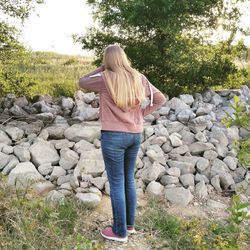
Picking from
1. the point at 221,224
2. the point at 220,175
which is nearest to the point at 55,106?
the point at 220,175

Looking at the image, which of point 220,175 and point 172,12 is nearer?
point 220,175

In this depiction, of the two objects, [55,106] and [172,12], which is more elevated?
[172,12]

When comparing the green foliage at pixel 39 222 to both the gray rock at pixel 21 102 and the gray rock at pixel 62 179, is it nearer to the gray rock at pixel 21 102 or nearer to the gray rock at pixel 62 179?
the gray rock at pixel 62 179

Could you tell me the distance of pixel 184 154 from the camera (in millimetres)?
7277

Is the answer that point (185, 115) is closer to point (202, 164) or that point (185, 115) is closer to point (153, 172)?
point (202, 164)

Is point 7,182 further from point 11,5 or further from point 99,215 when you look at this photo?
point 11,5

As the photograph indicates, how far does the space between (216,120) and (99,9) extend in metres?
2.98

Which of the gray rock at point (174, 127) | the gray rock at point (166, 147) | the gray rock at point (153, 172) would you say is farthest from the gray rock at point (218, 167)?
the gray rock at point (174, 127)

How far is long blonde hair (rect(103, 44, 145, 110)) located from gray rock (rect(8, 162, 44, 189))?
2040mm

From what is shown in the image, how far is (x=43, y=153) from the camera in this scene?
22.5 feet

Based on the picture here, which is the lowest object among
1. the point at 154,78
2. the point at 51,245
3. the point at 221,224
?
the point at 221,224

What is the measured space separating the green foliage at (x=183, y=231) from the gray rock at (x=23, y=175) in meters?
1.54

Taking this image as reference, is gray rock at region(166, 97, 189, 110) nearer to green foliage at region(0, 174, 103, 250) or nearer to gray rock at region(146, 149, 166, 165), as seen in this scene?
gray rock at region(146, 149, 166, 165)

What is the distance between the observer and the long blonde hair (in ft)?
15.0
